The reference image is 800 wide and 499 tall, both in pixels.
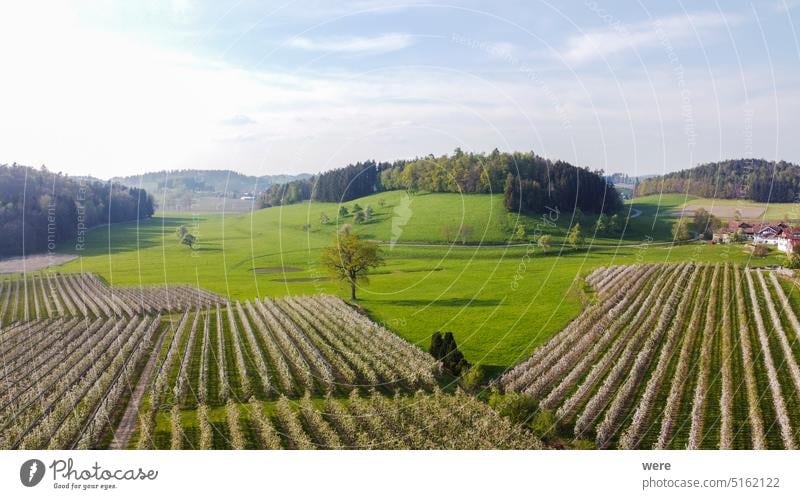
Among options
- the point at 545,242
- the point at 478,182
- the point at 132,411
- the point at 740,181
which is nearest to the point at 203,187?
the point at 132,411

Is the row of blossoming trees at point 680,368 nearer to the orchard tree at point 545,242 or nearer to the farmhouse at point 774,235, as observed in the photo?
the farmhouse at point 774,235

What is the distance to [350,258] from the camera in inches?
792

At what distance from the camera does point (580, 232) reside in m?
28.7

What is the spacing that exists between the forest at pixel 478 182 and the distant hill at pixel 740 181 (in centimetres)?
371

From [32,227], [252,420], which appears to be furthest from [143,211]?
[252,420]

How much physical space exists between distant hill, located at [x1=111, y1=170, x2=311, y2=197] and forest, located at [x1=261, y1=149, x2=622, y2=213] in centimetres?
60

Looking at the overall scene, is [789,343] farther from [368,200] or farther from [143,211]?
[143,211]

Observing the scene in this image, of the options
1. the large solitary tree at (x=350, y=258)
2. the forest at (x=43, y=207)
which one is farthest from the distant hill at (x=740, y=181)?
the forest at (x=43, y=207)

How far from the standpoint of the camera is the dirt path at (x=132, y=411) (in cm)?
1229

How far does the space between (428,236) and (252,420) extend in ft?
38.4

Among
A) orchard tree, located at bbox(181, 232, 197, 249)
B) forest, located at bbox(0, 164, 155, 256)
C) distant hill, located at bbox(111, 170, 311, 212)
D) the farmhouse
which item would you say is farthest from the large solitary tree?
the farmhouse

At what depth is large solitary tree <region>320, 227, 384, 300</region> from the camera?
19.8 m

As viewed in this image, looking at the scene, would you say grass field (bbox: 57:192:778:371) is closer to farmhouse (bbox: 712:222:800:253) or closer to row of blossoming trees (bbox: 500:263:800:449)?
farmhouse (bbox: 712:222:800:253)
